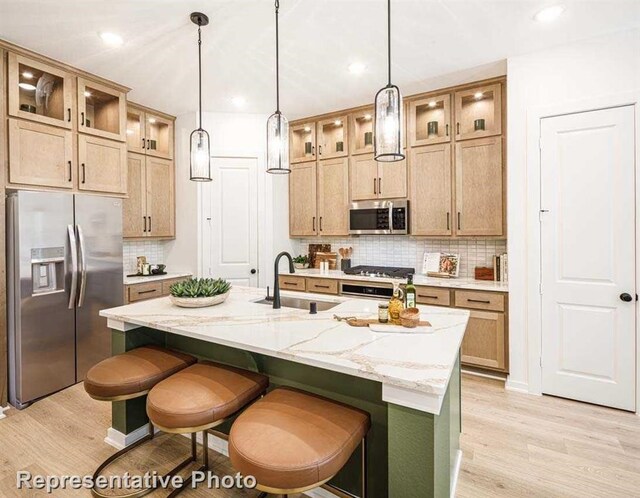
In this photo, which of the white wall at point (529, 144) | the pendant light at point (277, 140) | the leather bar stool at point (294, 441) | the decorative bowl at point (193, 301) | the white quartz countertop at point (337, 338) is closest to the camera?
the leather bar stool at point (294, 441)

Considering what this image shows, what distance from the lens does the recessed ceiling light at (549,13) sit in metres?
2.35

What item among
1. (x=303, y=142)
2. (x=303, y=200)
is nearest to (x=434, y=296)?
(x=303, y=200)

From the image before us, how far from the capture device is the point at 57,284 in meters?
3.01

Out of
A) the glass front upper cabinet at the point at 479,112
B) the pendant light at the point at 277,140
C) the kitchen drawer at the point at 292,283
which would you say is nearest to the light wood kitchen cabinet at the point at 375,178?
the glass front upper cabinet at the point at 479,112

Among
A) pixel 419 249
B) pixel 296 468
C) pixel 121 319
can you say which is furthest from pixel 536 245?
pixel 121 319

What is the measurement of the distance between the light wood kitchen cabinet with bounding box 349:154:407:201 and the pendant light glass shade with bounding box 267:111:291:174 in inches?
82.9

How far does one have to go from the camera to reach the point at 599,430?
96.1 inches

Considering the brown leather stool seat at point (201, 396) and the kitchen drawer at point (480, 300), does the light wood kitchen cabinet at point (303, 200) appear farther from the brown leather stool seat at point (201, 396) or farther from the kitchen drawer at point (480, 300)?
the brown leather stool seat at point (201, 396)

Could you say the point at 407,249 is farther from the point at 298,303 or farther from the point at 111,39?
the point at 111,39

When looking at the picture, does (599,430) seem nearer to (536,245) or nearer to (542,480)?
(542,480)

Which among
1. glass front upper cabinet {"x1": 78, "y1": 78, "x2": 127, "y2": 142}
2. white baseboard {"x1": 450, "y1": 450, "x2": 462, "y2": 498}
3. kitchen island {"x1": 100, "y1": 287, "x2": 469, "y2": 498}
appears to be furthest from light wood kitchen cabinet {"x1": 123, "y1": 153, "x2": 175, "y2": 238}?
white baseboard {"x1": 450, "y1": 450, "x2": 462, "y2": 498}

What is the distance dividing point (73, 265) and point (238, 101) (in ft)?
8.04

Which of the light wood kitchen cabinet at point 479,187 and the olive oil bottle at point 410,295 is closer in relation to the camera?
the olive oil bottle at point 410,295

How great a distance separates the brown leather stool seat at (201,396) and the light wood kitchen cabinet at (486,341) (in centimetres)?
229
